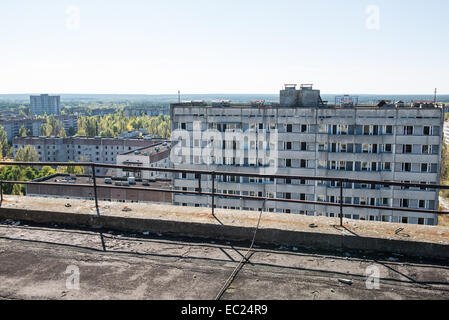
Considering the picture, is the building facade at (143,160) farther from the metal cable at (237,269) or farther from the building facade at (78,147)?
the metal cable at (237,269)

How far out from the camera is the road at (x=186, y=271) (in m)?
5.12

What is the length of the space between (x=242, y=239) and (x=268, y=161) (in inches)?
1510

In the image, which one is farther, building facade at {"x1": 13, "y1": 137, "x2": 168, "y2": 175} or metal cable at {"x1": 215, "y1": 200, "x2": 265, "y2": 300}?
building facade at {"x1": 13, "y1": 137, "x2": 168, "y2": 175}

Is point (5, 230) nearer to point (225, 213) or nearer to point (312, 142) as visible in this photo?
point (225, 213)

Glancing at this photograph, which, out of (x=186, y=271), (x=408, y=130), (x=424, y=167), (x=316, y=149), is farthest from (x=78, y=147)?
(x=186, y=271)

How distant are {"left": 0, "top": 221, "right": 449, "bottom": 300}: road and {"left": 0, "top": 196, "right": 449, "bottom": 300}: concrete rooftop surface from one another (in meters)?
0.01

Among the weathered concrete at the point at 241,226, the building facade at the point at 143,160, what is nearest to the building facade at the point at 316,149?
the building facade at the point at 143,160

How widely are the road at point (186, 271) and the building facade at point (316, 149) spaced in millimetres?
35573

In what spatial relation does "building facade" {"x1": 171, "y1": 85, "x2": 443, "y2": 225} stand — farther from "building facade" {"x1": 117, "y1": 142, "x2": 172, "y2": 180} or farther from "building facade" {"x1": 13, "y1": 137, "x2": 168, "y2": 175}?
"building facade" {"x1": 13, "y1": 137, "x2": 168, "y2": 175}

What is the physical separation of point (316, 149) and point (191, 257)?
38780mm

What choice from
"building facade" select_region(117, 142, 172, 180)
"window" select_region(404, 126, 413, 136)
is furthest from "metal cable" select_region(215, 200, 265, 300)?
"building facade" select_region(117, 142, 172, 180)

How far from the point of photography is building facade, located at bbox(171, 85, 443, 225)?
41.4 m

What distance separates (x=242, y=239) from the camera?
7090 millimetres

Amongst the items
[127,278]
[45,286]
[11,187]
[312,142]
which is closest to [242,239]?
[127,278]
